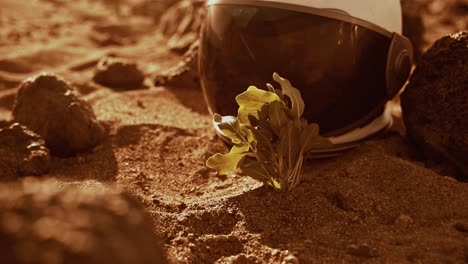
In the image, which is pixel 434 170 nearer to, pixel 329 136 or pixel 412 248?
pixel 329 136

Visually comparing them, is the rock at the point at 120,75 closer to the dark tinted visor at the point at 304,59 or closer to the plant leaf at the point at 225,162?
the dark tinted visor at the point at 304,59

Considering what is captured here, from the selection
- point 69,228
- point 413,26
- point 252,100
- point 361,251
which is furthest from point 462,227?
point 413,26

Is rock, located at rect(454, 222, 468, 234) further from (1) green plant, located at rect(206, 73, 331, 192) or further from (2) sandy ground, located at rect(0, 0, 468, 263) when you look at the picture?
(1) green plant, located at rect(206, 73, 331, 192)

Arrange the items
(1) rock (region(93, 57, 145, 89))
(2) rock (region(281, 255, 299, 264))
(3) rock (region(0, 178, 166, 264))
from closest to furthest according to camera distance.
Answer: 1. (3) rock (region(0, 178, 166, 264))
2. (2) rock (region(281, 255, 299, 264))
3. (1) rock (region(93, 57, 145, 89))

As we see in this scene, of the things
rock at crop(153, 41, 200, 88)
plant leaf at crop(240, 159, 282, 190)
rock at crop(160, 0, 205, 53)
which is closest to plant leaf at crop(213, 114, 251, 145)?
plant leaf at crop(240, 159, 282, 190)

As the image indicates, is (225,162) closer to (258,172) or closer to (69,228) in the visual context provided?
(258,172)

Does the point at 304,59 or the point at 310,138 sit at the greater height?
the point at 304,59

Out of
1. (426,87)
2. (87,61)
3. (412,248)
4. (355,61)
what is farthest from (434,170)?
(87,61)
